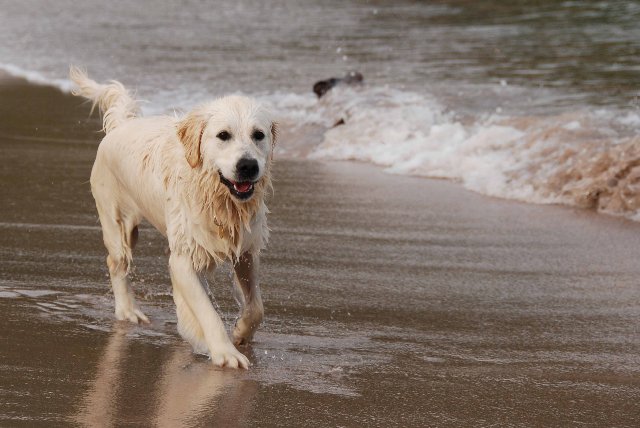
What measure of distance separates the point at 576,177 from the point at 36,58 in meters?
13.4

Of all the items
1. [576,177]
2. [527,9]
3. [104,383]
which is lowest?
[104,383]

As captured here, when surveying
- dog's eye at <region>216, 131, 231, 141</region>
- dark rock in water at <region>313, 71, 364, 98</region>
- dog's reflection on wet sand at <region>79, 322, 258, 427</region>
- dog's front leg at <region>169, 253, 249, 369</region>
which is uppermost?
dark rock in water at <region>313, 71, 364, 98</region>

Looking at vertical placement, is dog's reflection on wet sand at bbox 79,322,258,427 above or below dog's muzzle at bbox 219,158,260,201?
below

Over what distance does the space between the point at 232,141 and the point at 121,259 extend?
1.56 meters

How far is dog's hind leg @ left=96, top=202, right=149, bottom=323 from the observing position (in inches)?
238

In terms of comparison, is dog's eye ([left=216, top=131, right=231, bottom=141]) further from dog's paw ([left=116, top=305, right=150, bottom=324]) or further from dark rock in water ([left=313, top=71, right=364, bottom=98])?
dark rock in water ([left=313, top=71, right=364, bottom=98])

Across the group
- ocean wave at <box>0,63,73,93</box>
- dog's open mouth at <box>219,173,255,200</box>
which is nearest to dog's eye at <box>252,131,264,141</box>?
dog's open mouth at <box>219,173,255,200</box>

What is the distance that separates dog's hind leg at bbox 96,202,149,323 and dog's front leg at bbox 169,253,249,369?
71 cm

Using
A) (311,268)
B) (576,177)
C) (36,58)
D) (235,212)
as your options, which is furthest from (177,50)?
(235,212)

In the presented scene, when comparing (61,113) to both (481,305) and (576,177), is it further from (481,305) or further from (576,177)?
(481,305)

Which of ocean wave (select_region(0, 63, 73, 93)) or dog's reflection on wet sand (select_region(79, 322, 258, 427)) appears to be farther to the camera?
ocean wave (select_region(0, 63, 73, 93))

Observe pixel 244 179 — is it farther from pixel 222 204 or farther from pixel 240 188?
pixel 222 204

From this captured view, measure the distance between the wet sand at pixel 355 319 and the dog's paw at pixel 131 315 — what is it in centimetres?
7

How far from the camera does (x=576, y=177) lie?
31.2 feet
